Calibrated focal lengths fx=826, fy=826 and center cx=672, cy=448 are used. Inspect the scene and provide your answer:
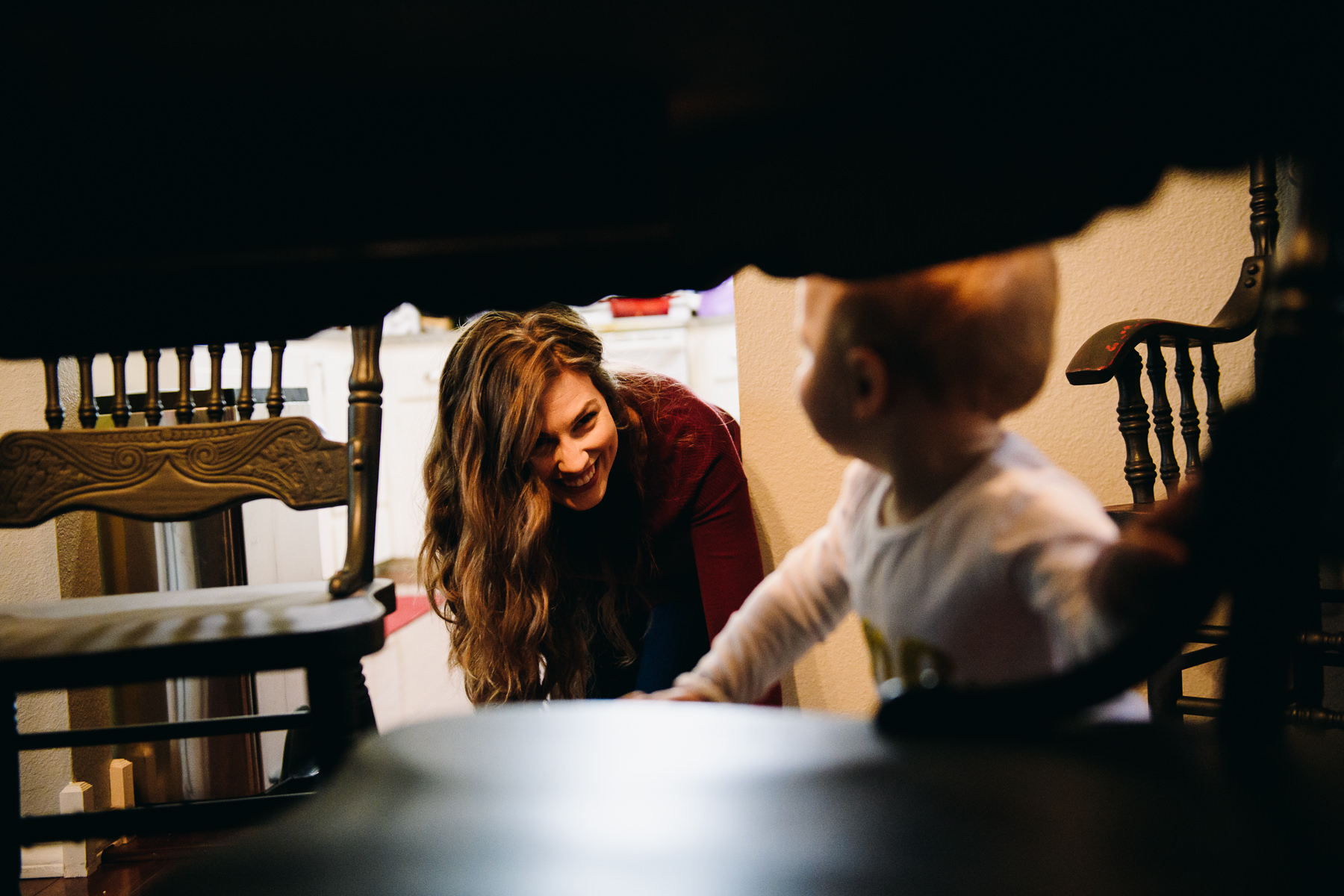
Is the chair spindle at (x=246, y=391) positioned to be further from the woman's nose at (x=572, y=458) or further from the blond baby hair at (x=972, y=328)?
the blond baby hair at (x=972, y=328)

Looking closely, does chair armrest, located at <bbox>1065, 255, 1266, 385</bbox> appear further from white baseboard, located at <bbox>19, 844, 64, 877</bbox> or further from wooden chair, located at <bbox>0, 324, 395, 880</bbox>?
white baseboard, located at <bbox>19, 844, 64, 877</bbox>

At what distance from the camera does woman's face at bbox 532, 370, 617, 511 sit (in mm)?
759

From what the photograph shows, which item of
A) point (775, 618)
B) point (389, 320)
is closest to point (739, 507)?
point (775, 618)

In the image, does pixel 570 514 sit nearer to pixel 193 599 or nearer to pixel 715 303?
pixel 715 303

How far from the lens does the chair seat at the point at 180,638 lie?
2.02ft

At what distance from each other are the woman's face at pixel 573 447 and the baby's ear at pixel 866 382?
0.48 meters

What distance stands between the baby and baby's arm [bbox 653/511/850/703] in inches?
0.5

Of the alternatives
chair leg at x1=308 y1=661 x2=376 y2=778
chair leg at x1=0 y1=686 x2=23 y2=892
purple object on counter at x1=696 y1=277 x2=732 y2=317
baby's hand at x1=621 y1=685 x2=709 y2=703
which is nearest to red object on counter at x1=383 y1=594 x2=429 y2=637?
chair leg at x1=0 y1=686 x2=23 y2=892

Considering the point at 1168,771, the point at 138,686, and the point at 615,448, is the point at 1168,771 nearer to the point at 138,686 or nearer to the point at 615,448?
the point at 615,448

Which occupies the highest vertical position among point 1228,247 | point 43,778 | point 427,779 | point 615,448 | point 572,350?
point 1228,247

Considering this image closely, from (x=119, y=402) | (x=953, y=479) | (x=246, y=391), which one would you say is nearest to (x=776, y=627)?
(x=953, y=479)

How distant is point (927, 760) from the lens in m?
0.27

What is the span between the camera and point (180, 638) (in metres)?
0.64

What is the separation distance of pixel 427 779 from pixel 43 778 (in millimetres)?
1435
